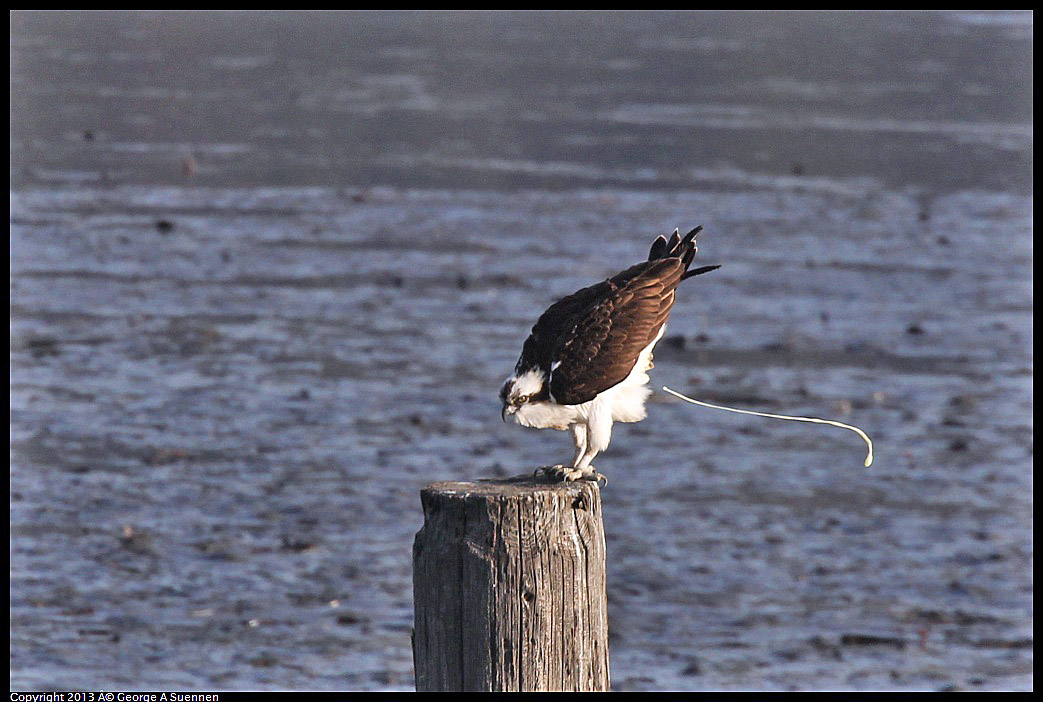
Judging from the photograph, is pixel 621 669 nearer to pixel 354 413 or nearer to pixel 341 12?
pixel 354 413

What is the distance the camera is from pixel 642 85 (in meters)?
30.6

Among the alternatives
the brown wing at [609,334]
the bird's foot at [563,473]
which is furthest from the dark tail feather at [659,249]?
the bird's foot at [563,473]

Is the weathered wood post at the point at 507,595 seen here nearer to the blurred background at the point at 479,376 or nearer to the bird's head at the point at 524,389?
the bird's head at the point at 524,389

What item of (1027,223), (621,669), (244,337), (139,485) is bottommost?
(621,669)

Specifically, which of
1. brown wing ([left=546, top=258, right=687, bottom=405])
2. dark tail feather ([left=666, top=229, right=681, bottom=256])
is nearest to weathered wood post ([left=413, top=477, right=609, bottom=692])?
brown wing ([left=546, top=258, right=687, bottom=405])

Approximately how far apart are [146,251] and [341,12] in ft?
120

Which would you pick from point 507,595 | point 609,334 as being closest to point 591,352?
point 609,334

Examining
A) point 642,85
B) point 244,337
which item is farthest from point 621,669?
point 642,85

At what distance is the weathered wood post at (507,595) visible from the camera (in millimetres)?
4262

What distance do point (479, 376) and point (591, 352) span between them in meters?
6.91

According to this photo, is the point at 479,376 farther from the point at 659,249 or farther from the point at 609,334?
the point at 609,334

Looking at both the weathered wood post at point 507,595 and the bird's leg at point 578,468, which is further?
the bird's leg at point 578,468

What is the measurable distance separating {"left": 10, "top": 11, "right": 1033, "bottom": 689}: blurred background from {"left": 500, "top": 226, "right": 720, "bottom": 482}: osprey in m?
2.52
